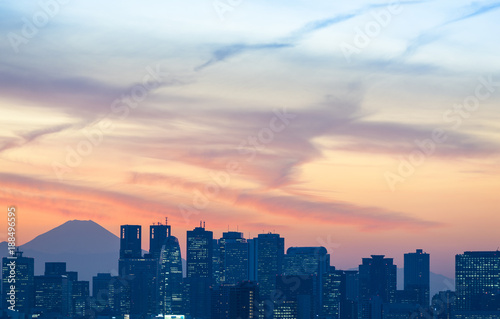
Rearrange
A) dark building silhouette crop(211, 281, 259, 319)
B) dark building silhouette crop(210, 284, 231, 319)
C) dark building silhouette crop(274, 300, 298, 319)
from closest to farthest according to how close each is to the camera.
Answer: dark building silhouette crop(211, 281, 259, 319)
dark building silhouette crop(210, 284, 231, 319)
dark building silhouette crop(274, 300, 298, 319)

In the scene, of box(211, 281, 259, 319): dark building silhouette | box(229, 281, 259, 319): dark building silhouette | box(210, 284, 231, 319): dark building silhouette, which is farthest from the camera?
box(210, 284, 231, 319): dark building silhouette

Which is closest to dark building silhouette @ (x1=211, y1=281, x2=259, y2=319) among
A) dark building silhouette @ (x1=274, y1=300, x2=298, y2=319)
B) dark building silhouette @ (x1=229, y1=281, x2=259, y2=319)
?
dark building silhouette @ (x1=229, y1=281, x2=259, y2=319)

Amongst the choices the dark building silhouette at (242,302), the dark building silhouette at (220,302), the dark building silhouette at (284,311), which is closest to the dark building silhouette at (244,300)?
the dark building silhouette at (242,302)

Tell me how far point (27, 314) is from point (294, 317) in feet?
190

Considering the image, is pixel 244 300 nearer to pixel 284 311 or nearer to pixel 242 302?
pixel 242 302

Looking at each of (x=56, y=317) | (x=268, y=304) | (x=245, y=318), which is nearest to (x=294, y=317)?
(x=268, y=304)

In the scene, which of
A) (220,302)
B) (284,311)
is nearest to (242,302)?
(220,302)

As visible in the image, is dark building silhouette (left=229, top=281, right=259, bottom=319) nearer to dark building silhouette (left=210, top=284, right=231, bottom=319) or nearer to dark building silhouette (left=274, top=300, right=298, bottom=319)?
dark building silhouette (left=210, top=284, right=231, bottom=319)

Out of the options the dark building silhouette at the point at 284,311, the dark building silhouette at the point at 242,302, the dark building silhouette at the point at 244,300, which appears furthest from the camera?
the dark building silhouette at the point at 284,311

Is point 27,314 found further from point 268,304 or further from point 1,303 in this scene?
point 268,304

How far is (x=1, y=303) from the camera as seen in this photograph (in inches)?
7697

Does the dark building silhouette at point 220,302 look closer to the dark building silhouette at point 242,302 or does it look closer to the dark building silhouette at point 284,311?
the dark building silhouette at point 242,302

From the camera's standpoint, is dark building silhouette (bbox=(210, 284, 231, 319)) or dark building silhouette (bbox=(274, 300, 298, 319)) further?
dark building silhouette (bbox=(274, 300, 298, 319))

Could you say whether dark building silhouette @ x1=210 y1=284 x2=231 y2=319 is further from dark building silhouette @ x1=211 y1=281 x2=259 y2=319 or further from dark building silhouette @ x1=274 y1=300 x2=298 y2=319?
dark building silhouette @ x1=274 y1=300 x2=298 y2=319
